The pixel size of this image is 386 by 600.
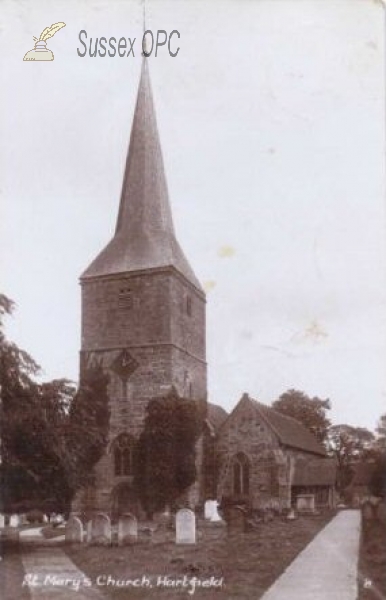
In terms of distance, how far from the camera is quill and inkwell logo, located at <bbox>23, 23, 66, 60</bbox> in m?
8.43

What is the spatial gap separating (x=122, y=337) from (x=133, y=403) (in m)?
1.91

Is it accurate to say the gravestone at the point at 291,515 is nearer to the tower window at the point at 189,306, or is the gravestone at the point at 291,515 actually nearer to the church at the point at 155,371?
the church at the point at 155,371

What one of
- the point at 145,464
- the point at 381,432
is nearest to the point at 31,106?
the point at 381,432

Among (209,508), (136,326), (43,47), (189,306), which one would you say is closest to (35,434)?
(43,47)

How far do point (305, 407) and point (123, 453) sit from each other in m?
7.56

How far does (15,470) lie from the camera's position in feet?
29.4

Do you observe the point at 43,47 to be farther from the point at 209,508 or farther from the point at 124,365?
the point at 209,508

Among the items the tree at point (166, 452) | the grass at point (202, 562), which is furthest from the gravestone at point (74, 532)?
the tree at point (166, 452)

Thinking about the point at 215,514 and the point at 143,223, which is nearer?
the point at 215,514

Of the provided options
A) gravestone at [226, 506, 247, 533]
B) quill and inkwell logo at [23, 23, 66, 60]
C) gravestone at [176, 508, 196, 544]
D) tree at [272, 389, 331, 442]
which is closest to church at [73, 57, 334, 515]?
gravestone at [226, 506, 247, 533]

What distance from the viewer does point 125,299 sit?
19.3m

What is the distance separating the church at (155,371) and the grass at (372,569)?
7.76 metres

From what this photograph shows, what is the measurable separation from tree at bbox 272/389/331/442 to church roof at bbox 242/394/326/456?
3.70ft

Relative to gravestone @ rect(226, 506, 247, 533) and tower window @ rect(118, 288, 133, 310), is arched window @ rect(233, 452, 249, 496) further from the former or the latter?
tower window @ rect(118, 288, 133, 310)
